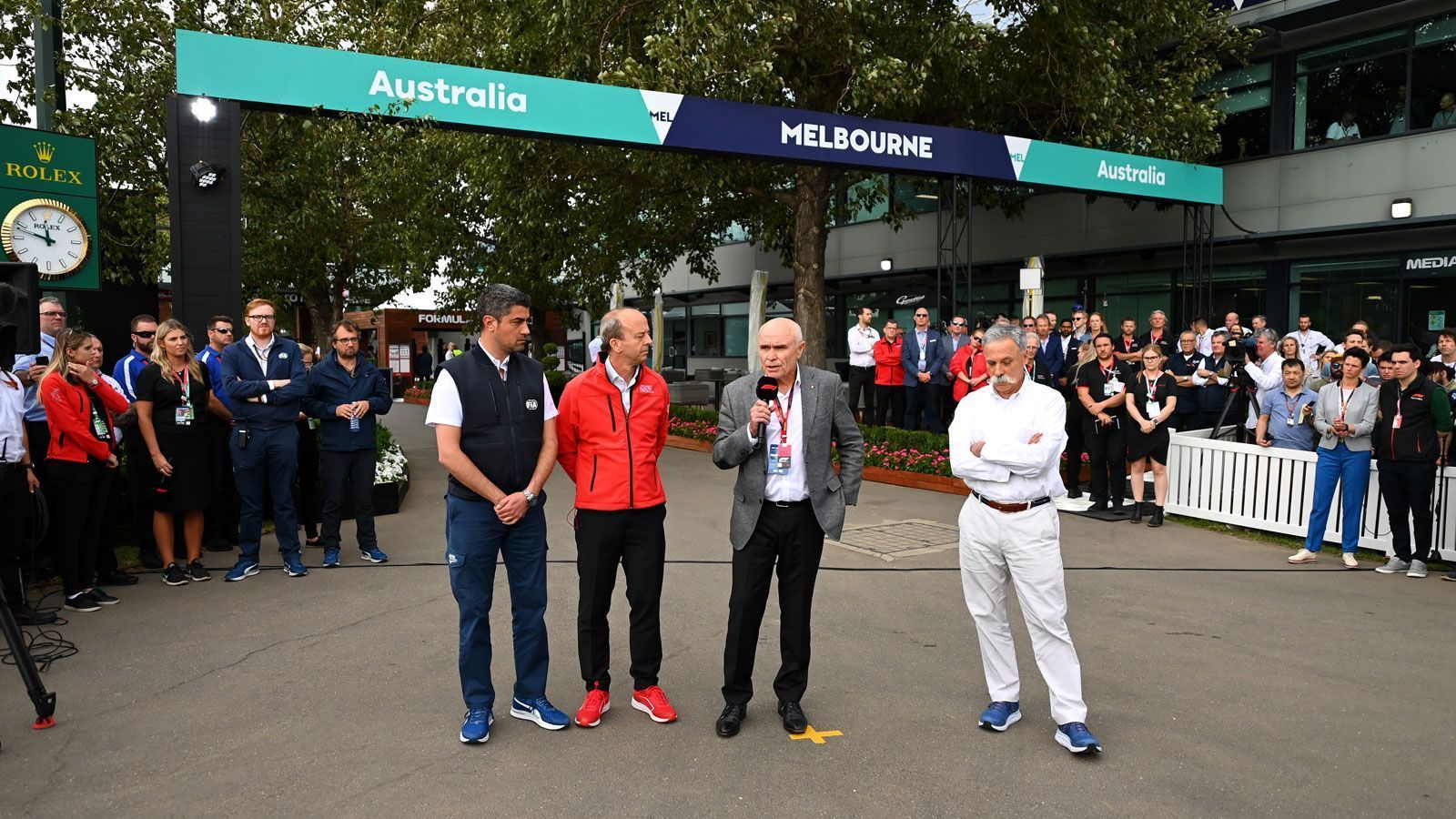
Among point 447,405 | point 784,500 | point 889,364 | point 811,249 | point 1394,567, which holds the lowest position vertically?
point 1394,567

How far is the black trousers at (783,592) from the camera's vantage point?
4332mm

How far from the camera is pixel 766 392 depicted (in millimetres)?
4074

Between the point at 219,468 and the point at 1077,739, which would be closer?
the point at 1077,739

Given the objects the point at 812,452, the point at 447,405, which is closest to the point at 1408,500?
the point at 812,452

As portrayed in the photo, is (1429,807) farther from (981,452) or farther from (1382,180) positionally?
(1382,180)

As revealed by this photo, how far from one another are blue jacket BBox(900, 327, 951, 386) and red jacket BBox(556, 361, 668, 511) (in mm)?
9644

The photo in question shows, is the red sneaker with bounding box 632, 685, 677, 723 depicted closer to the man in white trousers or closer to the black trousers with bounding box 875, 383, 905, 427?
the man in white trousers

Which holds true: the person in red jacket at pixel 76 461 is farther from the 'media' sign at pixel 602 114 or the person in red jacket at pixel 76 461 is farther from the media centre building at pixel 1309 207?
the media centre building at pixel 1309 207

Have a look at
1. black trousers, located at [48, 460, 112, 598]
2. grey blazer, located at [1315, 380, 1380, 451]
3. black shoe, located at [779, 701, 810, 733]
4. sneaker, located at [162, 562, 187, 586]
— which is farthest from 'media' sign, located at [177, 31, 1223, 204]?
black shoe, located at [779, 701, 810, 733]

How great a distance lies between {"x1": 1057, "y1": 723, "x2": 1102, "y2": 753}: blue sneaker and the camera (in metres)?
4.02

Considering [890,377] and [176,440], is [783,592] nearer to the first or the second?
[176,440]

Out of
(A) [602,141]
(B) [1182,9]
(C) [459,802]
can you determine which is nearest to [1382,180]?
(B) [1182,9]

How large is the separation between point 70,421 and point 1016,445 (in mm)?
5758

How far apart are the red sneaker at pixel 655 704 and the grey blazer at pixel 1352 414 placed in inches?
243
